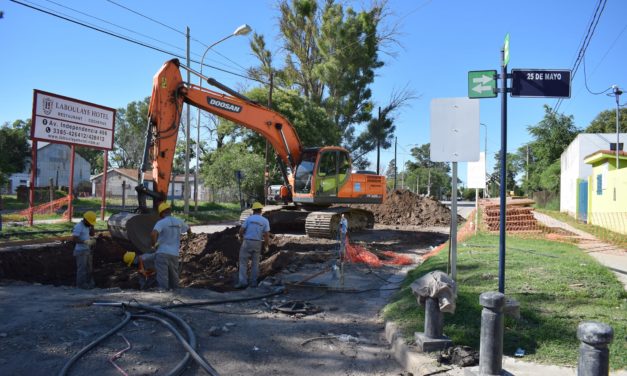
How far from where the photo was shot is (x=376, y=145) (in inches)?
1807

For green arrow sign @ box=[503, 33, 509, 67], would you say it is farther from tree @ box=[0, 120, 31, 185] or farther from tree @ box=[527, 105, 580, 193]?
tree @ box=[0, 120, 31, 185]

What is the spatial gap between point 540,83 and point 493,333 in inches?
108

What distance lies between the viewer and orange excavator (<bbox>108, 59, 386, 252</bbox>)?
11.0m

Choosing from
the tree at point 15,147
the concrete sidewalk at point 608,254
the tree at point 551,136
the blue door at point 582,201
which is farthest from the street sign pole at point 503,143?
the tree at point 15,147

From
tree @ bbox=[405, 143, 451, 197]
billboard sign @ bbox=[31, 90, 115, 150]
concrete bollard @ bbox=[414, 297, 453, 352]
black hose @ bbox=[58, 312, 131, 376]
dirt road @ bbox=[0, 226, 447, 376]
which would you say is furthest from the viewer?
tree @ bbox=[405, 143, 451, 197]

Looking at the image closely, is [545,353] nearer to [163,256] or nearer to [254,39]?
[163,256]

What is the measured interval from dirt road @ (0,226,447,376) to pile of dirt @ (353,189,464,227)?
19.0m

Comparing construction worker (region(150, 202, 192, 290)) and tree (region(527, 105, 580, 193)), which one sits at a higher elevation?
tree (region(527, 105, 580, 193))

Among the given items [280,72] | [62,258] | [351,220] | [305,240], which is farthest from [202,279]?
[280,72]

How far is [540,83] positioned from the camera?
519 cm

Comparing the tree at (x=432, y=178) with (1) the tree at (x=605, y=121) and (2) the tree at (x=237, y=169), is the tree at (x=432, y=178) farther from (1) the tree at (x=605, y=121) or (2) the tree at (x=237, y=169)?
(2) the tree at (x=237, y=169)

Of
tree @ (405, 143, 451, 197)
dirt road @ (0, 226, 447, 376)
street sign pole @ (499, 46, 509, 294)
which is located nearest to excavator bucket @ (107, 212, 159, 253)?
dirt road @ (0, 226, 447, 376)

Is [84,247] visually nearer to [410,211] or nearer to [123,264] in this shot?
[123,264]

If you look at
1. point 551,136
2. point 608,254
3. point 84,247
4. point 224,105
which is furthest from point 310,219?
point 551,136
